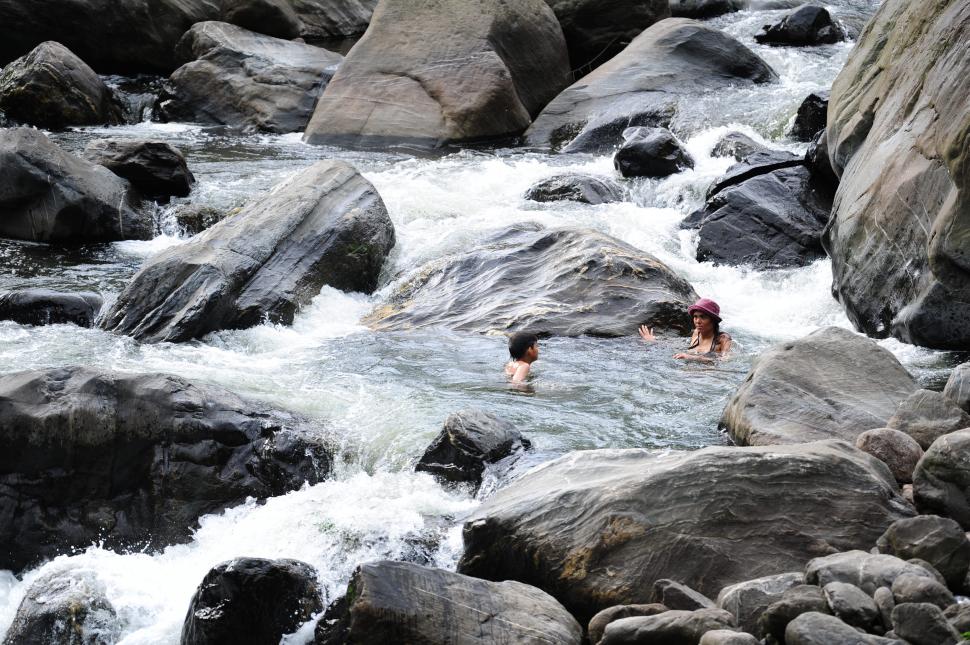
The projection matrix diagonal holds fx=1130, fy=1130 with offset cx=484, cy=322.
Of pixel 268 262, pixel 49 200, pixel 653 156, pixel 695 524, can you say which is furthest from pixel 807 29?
pixel 695 524

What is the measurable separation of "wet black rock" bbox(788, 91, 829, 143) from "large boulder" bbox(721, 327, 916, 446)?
7.57 m

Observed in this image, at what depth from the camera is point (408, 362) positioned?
345 inches

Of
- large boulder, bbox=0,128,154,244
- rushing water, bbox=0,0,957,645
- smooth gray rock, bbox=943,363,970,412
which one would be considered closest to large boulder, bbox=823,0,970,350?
rushing water, bbox=0,0,957,645

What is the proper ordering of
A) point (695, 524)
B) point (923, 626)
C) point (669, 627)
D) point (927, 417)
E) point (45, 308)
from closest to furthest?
1. point (923, 626)
2. point (669, 627)
3. point (695, 524)
4. point (927, 417)
5. point (45, 308)

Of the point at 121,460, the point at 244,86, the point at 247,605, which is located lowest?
the point at 244,86

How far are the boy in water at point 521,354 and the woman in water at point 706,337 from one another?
4.01 feet

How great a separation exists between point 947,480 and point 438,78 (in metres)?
12.2

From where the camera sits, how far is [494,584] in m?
4.99

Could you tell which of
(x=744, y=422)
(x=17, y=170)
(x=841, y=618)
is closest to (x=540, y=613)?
(x=841, y=618)

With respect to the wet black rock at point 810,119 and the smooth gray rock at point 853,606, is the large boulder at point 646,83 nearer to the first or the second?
the wet black rock at point 810,119

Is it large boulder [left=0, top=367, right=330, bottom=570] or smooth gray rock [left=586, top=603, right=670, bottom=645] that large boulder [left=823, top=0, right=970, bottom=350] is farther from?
large boulder [left=0, top=367, right=330, bottom=570]

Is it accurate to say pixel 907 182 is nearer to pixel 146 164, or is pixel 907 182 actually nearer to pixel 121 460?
pixel 121 460

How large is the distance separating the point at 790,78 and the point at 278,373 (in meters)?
11.6

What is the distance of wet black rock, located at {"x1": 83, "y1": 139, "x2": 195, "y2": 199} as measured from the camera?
13.1 m
